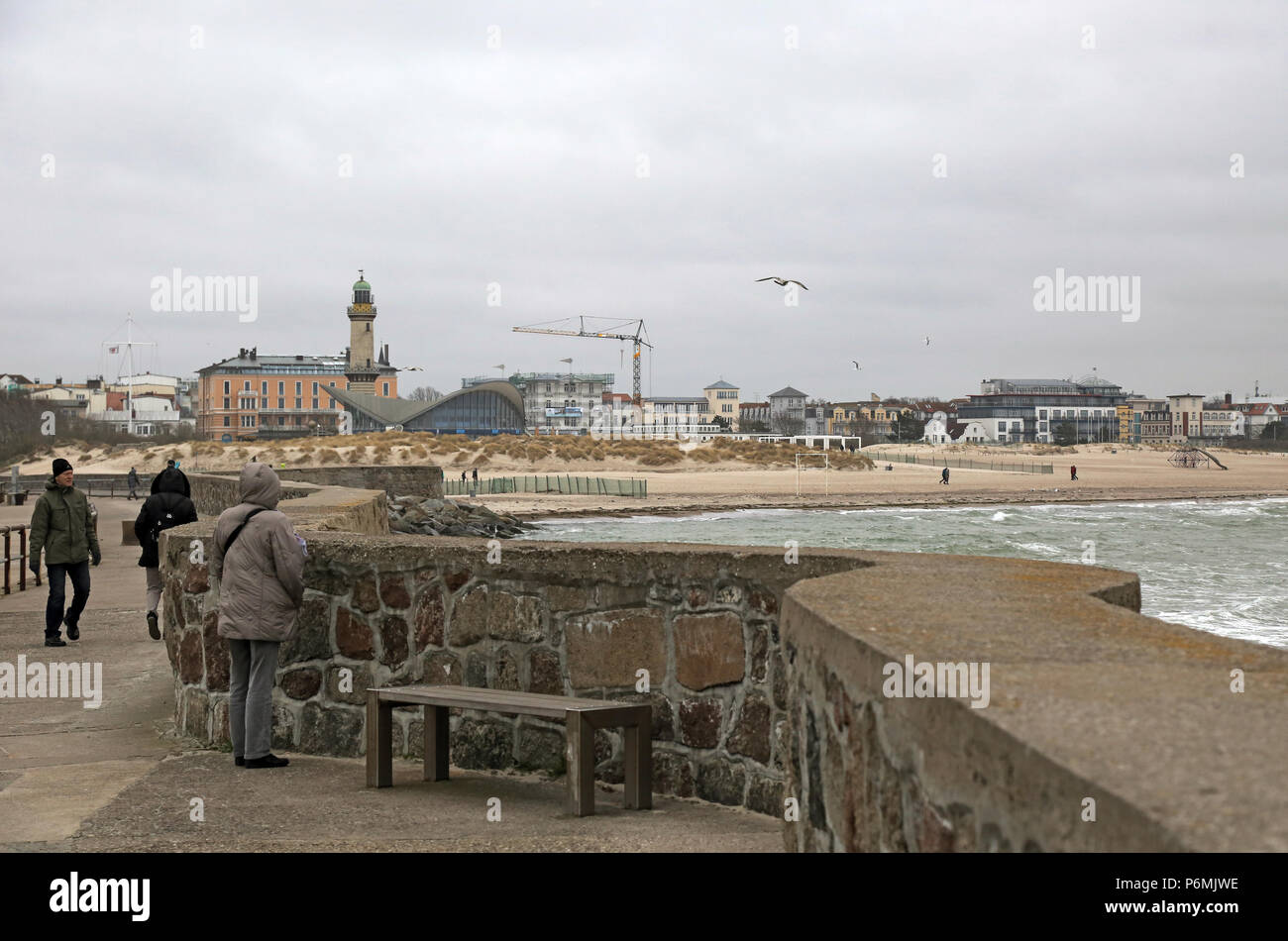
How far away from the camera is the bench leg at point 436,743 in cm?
587

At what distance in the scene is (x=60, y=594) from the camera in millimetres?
10195

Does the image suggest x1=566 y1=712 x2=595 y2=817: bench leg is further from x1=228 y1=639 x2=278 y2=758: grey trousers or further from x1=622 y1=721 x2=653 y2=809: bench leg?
x1=228 y1=639 x2=278 y2=758: grey trousers

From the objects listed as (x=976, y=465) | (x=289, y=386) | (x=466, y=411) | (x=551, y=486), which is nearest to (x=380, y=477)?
(x=551, y=486)

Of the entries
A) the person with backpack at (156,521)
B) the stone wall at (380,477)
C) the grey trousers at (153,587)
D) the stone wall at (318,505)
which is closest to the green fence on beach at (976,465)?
the stone wall at (380,477)

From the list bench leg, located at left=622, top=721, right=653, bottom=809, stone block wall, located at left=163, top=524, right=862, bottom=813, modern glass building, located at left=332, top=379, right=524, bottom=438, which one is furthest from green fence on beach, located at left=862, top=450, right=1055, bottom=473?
bench leg, located at left=622, top=721, right=653, bottom=809

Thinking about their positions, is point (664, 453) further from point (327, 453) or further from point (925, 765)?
point (925, 765)

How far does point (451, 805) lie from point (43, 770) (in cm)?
218

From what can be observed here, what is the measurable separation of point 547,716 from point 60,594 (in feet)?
21.3

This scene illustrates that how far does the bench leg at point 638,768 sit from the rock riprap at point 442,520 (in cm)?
1522

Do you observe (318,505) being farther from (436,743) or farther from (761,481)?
(761,481)

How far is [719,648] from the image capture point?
5.52 m

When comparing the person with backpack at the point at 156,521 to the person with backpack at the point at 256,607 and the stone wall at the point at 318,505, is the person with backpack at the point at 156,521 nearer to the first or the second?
the stone wall at the point at 318,505

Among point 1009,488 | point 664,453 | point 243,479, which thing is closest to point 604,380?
point 664,453

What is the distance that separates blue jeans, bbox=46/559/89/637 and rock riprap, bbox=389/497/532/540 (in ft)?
31.3
